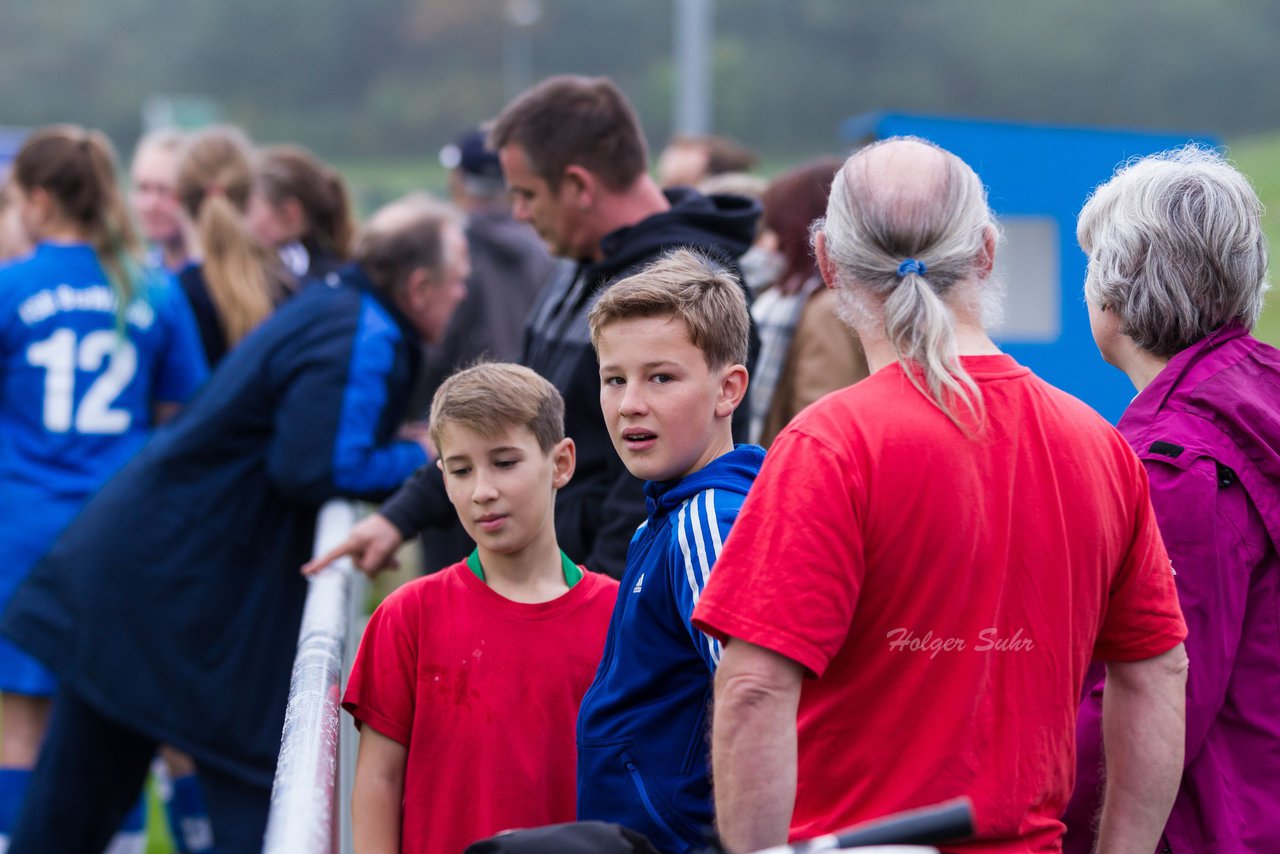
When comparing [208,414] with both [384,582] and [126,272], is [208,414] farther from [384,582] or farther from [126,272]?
[384,582]

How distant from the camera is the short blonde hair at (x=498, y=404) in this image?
2881 mm

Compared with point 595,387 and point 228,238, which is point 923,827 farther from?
point 228,238

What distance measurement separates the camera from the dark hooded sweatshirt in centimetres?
336

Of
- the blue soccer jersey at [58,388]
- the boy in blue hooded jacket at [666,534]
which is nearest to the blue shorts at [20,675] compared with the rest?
the blue soccer jersey at [58,388]

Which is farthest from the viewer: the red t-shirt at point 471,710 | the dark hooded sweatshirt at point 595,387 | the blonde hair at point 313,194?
the blonde hair at point 313,194

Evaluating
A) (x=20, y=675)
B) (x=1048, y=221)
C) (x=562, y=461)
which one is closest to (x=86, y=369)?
(x=20, y=675)

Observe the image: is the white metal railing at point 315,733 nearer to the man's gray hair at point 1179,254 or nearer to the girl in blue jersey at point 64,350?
the man's gray hair at point 1179,254

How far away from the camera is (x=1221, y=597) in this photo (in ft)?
7.91

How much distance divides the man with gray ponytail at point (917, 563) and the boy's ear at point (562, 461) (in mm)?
946

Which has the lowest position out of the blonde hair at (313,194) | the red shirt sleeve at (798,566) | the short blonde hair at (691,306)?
the red shirt sleeve at (798,566)

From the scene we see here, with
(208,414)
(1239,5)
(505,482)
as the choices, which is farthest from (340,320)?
(1239,5)

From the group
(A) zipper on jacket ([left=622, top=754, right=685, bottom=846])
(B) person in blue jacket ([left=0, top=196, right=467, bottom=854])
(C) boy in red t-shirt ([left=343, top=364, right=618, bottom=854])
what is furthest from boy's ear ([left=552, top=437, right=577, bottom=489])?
(B) person in blue jacket ([left=0, top=196, right=467, bottom=854])

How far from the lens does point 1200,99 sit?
63.4 ft

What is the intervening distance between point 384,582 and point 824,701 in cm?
644
